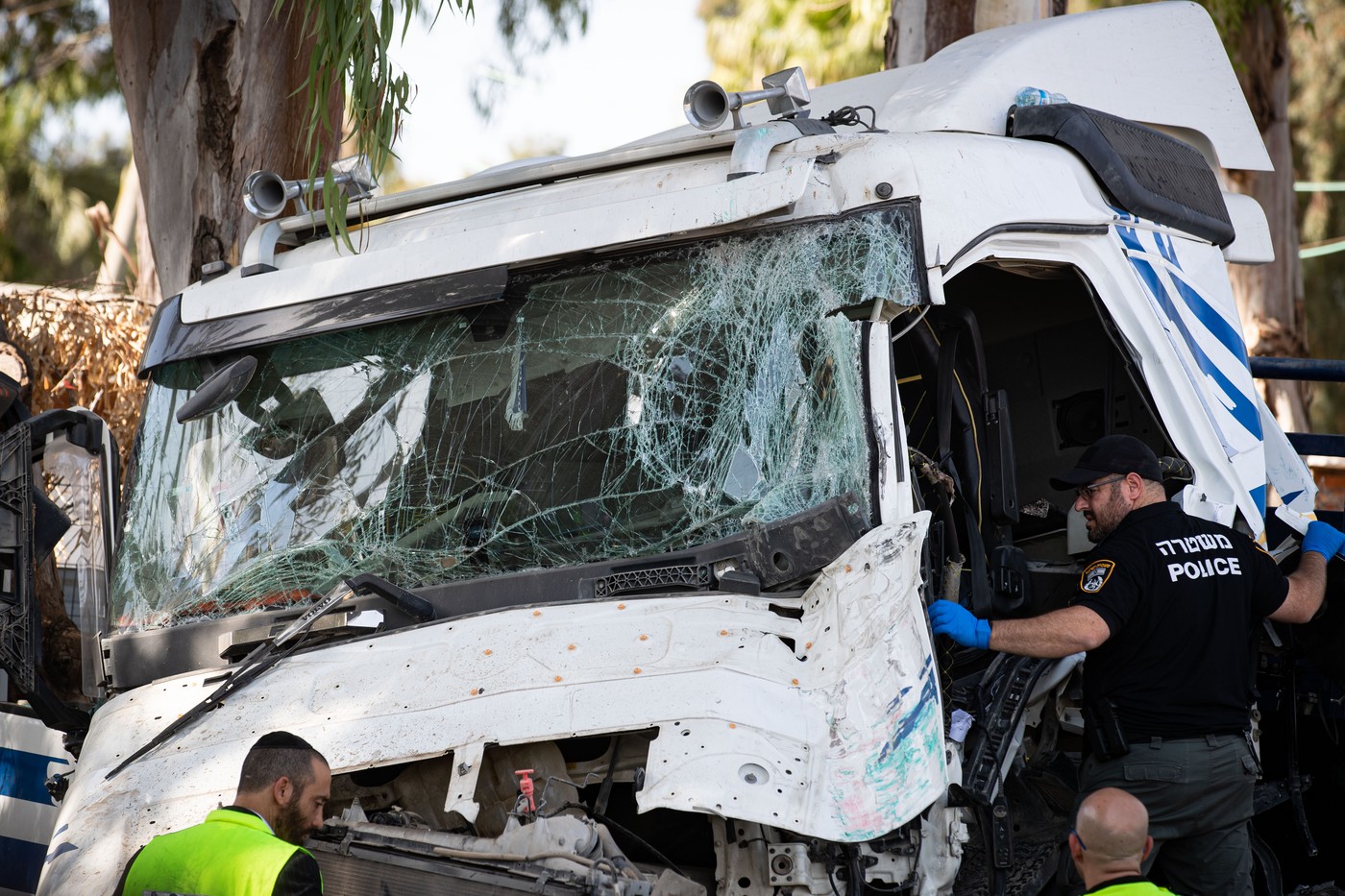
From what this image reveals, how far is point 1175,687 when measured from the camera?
180 inches

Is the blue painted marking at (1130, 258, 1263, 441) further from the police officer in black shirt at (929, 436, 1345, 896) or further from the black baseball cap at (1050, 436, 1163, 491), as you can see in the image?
the police officer in black shirt at (929, 436, 1345, 896)

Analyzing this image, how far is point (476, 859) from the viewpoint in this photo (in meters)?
3.46

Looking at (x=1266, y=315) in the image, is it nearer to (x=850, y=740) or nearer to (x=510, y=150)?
(x=850, y=740)

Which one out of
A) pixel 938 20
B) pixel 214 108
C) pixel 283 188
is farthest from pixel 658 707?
pixel 938 20

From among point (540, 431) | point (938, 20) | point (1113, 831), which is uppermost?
point (938, 20)

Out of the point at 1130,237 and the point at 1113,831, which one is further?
the point at 1130,237

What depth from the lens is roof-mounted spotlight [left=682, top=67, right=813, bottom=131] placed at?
15.0 feet

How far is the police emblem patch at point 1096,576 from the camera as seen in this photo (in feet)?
14.9

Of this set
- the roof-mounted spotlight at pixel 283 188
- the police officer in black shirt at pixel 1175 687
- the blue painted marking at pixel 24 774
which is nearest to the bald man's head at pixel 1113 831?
the police officer in black shirt at pixel 1175 687

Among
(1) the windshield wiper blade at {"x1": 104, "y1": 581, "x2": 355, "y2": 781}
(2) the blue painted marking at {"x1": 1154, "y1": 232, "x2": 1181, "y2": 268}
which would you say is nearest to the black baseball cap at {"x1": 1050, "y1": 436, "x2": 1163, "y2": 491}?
(2) the blue painted marking at {"x1": 1154, "y1": 232, "x2": 1181, "y2": 268}

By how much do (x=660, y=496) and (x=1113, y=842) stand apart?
1.52 m

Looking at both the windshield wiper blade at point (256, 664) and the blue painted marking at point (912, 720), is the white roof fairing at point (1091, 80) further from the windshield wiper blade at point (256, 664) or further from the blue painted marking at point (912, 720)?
the windshield wiper blade at point (256, 664)

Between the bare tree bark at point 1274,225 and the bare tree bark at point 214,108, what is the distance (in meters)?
9.90

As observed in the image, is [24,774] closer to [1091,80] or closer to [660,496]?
[660,496]
